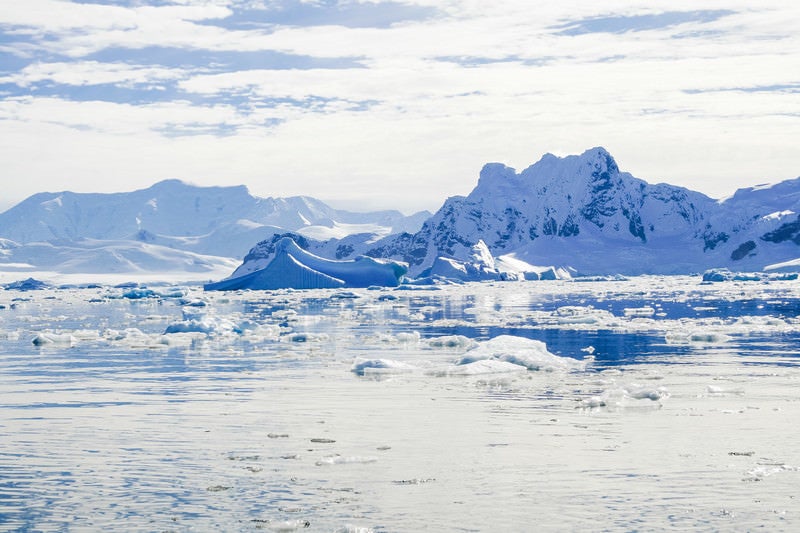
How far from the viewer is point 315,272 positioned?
87.0 metres

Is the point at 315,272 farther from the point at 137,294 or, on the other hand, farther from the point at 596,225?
the point at 596,225

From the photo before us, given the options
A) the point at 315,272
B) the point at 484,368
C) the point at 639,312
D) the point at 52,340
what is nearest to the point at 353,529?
the point at 484,368

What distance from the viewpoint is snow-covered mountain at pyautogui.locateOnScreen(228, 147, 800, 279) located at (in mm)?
158000

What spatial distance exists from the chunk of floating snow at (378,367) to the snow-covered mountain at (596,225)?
129914 mm

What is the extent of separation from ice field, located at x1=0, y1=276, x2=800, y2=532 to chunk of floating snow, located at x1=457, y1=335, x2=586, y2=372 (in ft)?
0.23

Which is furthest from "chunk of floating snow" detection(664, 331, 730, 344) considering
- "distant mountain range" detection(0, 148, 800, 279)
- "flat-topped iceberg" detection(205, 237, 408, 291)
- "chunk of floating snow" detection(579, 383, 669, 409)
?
"distant mountain range" detection(0, 148, 800, 279)

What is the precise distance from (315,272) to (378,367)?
65209 millimetres

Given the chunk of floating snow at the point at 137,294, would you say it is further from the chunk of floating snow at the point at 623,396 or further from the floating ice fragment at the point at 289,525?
the floating ice fragment at the point at 289,525

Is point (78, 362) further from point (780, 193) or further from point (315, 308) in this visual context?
point (780, 193)

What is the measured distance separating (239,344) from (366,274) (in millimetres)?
60176

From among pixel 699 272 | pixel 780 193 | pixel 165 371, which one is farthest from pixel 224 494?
pixel 780 193

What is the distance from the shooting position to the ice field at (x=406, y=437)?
1016cm

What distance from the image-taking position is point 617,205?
7352 inches

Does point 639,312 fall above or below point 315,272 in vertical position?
below
